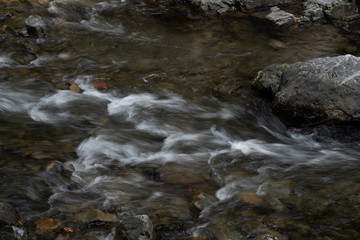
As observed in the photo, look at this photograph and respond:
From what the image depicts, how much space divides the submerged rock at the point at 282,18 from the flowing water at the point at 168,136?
0.46 meters

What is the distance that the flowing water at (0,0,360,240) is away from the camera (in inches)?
176

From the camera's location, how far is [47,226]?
13.2 ft

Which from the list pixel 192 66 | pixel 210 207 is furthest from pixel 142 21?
pixel 210 207

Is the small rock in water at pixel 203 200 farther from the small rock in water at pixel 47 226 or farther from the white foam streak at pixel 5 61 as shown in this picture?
the white foam streak at pixel 5 61

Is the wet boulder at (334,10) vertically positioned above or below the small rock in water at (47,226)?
above

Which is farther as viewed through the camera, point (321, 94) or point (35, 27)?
point (35, 27)

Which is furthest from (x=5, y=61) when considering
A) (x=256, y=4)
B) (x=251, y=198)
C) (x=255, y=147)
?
(x=256, y=4)

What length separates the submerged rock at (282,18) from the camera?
11287 millimetres

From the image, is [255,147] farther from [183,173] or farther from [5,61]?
[5,61]

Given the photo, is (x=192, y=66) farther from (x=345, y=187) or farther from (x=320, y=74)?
(x=345, y=187)

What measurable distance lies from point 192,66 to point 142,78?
1.23 metres

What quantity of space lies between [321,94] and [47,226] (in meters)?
4.58

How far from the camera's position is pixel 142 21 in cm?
1159

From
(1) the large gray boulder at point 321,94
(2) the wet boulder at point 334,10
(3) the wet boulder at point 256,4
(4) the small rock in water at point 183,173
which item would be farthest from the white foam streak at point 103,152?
(2) the wet boulder at point 334,10
